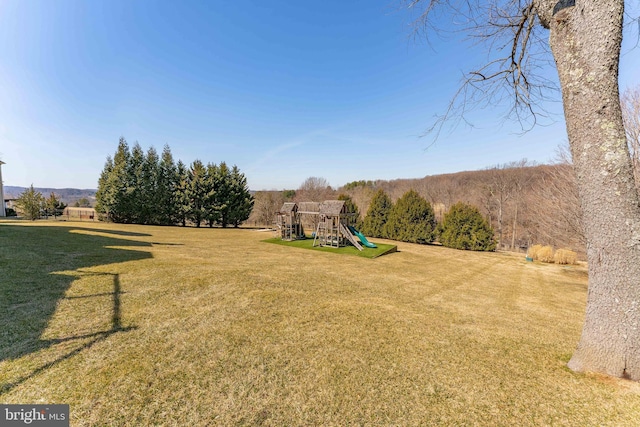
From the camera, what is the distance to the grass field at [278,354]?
2330 millimetres

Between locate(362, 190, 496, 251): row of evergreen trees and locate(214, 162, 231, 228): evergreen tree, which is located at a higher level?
→ locate(214, 162, 231, 228): evergreen tree

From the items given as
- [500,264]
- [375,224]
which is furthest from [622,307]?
[375,224]

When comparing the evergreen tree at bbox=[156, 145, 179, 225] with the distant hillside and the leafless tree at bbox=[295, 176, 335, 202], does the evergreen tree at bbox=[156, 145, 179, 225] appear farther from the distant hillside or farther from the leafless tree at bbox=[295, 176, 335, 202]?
the leafless tree at bbox=[295, 176, 335, 202]

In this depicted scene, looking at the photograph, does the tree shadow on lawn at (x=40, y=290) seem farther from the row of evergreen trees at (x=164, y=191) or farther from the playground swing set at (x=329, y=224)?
the row of evergreen trees at (x=164, y=191)

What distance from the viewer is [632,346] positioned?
8.38ft

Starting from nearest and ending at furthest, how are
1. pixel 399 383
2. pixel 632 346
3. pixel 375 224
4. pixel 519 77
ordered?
pixel 632 346
pixel 399 383
pixel 519 77
pixel 375 224

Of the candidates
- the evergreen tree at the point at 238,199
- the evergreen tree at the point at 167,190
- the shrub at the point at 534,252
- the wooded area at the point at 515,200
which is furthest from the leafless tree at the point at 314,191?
→ the shrub at the point at 534,252

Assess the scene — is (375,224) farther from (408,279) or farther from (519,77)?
(519,77)

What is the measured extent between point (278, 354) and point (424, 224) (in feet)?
68.9

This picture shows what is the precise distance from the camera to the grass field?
2330 millimetres

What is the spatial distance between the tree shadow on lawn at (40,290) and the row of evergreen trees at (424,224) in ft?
64.6

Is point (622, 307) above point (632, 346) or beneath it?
above

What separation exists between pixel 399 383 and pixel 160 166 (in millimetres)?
32190

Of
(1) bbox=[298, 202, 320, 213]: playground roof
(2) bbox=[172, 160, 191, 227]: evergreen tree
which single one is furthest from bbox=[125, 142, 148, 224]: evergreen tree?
(1) bbox=[298, 202, 320, 213]: playground roof
